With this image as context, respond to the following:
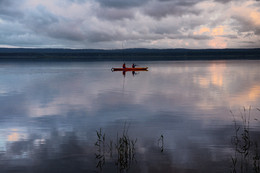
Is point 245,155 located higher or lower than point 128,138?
lower

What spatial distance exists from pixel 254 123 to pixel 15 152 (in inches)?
503

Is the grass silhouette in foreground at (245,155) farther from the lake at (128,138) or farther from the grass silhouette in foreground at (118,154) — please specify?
the grass silhouette in foreground at (118,154)

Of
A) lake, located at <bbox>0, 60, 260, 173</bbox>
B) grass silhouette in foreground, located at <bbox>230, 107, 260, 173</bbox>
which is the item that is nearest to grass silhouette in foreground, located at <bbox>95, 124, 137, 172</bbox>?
lake, located at <bbox>0, 60, 260, 173</bbox>

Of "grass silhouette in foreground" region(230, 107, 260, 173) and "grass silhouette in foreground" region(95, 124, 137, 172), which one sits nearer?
"grass silhouette in foreground" region(230, 107, 260, 173)

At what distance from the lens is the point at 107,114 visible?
19953 mm

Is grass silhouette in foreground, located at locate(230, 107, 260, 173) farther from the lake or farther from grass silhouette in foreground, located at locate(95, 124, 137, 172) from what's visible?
grass silhouette in foreground, located at locate(95, 124, 137, 172)

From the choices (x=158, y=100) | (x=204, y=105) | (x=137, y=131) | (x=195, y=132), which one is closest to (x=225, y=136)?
(x=195, y=132)

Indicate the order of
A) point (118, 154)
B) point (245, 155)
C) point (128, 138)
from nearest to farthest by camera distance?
point (118, 154) < point (245, 155) < point (128, 138)

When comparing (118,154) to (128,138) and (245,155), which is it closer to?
(128,138)

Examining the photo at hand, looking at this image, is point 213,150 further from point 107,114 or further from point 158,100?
point 158,100

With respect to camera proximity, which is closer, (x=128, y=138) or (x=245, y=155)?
(x=245, y=155)

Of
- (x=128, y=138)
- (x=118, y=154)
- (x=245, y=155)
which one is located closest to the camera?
(x=118, y=154)

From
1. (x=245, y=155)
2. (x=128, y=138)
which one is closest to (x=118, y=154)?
(x=128, y=138)

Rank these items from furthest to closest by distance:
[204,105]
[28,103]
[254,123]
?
[28,103], [204,105], [254,123]
